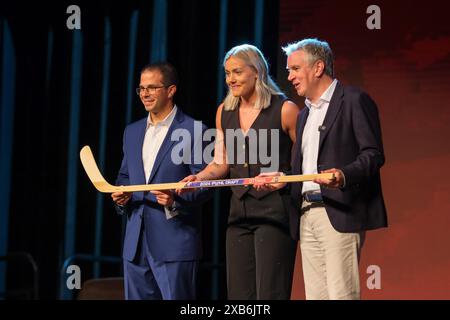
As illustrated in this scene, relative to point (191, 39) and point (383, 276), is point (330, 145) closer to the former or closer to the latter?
point (383, 276)

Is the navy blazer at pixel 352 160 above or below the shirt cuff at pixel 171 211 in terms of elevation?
above

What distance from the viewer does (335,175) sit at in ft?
11.3

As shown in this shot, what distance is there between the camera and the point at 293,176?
3.57m

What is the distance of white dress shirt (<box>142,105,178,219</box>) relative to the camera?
4098mm

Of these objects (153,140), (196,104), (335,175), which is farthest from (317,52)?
(196,104)

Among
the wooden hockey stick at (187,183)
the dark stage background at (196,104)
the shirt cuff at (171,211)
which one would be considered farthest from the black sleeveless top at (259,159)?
the dark stage background at (196,104)

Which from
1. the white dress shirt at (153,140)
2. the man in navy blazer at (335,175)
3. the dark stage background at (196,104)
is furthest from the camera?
the dark stage background at (196,104)

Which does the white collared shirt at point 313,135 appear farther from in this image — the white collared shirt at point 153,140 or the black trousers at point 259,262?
the white collared shirt at point 153,140

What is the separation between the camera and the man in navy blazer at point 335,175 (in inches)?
138

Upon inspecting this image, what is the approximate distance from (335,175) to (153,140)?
103cm

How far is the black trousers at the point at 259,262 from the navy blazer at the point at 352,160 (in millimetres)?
103

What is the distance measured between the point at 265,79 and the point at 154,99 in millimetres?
526

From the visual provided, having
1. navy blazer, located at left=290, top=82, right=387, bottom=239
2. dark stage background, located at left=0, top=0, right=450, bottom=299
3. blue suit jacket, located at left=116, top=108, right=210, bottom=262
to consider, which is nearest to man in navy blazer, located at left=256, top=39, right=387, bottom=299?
navy blazer, located at left=290, top=82, right=387, bottom=239

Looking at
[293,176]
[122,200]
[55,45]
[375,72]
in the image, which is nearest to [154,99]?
[122,200]
